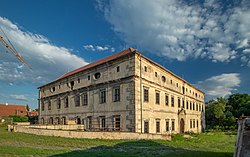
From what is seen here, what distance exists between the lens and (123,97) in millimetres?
24125

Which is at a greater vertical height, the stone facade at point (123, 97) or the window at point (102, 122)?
the stone facade at point (123, 97)

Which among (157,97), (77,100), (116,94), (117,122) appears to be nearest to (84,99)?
(77,100)

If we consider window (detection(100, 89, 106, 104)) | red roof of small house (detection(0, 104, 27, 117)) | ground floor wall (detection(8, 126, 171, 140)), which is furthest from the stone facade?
red roof of small house (detection(0, 104, 27, 117))

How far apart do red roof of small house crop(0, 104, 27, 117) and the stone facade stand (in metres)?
34.5

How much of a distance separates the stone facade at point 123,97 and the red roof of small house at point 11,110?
3453cm

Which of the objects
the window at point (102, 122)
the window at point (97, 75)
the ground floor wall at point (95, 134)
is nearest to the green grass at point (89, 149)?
the ground floor wall at point (95, 134)

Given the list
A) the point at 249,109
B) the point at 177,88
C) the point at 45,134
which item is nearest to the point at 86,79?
the point at 45,134

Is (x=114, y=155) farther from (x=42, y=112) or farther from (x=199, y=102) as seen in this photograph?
(x=199, y=102)

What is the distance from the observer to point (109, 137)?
20.6m

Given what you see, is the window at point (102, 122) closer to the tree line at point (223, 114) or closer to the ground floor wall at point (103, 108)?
the ground floor wall at point (103, 108)

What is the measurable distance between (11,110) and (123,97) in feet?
182

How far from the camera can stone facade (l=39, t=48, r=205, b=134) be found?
23.6 metres

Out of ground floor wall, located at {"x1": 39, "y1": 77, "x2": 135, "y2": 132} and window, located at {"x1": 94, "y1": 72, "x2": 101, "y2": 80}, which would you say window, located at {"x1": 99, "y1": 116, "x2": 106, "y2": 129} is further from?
window, located at {"x1": 94, "y1": 72, "x2": 101, "y2": 80}

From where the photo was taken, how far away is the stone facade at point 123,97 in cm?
2359
